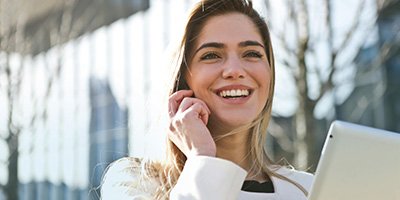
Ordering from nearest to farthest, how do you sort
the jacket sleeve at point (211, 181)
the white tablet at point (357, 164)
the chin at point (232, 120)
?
the white tablet at point (357, 164)
the jacket sleeve at point (211, 181)
the chin at point (232, 120)

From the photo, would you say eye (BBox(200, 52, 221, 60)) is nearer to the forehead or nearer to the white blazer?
the forehead

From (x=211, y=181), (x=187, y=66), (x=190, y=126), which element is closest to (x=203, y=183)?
(x=211, y=181)

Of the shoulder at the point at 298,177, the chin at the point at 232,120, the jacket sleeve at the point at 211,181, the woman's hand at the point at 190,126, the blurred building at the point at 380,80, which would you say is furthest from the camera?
the blurred building at the point at 380,80

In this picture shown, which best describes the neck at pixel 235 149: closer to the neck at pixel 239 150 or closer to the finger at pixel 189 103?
the neck at pixel 239 150

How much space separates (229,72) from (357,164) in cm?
86

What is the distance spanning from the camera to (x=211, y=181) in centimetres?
192

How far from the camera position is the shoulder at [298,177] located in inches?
103

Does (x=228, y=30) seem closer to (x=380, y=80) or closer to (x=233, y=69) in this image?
(x=233, y=69)

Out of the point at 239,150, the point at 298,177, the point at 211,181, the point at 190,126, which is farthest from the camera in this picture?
the point at 298,177

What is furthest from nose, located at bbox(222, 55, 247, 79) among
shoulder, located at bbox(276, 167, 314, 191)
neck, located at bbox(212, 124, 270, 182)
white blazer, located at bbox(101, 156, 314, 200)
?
shoulder, located at bbox(276, 167, 314, 191)

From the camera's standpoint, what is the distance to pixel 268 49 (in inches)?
102

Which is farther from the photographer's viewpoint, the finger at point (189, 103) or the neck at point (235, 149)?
the neck at point (235, 149)

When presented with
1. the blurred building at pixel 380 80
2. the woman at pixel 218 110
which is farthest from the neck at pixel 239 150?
the blurred building at pixel 380 80

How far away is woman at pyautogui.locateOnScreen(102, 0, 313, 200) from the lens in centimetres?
220
